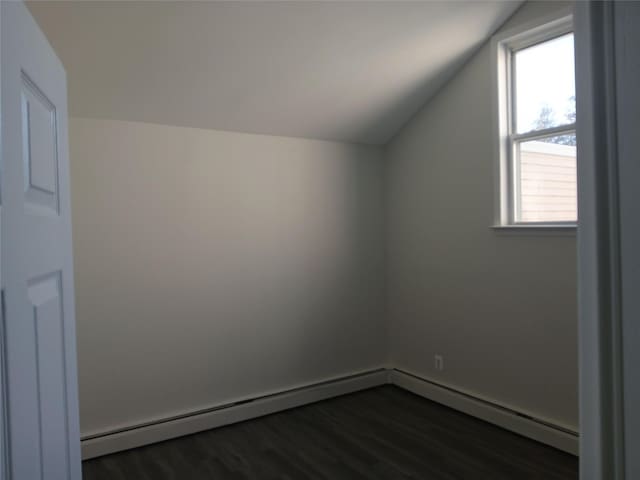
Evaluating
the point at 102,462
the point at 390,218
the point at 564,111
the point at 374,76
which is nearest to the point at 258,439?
the point at 102,462

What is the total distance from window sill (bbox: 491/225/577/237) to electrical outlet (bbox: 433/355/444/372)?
1.06 m

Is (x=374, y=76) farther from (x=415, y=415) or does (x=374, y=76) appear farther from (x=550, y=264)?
(x=415, y=415)

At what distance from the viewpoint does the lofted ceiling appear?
90.4 inches

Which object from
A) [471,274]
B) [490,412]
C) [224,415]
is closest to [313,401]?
[224,415]

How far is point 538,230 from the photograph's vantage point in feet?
9.36

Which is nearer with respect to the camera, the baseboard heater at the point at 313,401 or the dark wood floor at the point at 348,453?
the dark wood floor at the point at 348,453

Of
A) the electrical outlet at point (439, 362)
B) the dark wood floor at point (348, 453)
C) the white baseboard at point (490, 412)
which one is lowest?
the dark wood floor at point (348, 453)

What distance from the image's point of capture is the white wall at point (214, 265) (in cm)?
275

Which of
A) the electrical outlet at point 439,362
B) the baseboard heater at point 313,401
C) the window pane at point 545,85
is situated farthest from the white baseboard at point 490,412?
the window pane at point 545,85

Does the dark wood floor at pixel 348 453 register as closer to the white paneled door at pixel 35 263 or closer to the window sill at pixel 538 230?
the window sill at pixel 538 230

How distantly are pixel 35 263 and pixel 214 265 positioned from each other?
216 cm

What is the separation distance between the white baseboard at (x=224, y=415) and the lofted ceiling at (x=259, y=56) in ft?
5.99

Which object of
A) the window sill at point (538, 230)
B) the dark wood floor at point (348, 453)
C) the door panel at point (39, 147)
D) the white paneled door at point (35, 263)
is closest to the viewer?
the white paneled door at point (35, 263)

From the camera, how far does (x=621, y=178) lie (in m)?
0.53
